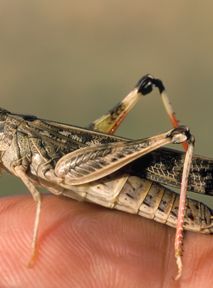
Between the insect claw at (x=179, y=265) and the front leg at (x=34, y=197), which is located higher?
the front leg at (x=34, y=197)

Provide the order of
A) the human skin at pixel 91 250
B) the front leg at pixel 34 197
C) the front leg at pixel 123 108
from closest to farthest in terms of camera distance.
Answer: the human skin at pixel 91 250 → the front leg at pixel 34 197 → the front leg at pixel 123 108

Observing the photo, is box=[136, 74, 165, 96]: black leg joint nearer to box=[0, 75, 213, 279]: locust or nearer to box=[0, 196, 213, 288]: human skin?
box=[0, 75, 213, 279]: locust

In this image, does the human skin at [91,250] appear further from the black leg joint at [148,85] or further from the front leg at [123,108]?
the black leg joint at [148,85]

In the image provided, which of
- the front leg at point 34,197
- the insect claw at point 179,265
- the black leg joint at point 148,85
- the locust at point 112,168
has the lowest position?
the insect claw at point 179,265

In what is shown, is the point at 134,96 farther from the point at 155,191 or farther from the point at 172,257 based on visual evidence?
the point at 172,257

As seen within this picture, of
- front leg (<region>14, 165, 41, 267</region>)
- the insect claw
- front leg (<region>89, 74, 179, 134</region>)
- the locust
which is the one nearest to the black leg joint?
front leg (<region>89, 74, 179, 134</region>)

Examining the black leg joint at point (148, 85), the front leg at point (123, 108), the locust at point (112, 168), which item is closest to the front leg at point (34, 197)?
the locust at point (112, 168)

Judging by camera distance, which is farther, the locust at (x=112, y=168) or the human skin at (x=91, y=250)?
the locust at (x=112, y=168)
